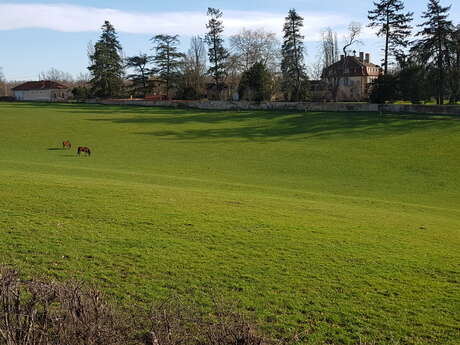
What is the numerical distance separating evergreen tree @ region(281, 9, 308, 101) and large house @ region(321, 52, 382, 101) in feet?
20.9

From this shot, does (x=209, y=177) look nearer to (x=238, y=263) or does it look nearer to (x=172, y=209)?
(x=172, y=209)

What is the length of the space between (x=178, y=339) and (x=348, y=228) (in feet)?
25.7

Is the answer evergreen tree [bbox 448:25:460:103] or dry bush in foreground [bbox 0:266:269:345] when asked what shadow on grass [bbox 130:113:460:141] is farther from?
dry bush in foreground [bbox 0:266:269:345]

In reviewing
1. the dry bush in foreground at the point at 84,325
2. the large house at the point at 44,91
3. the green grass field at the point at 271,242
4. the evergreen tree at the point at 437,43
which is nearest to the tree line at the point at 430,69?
the evergreen tree at the point at 437,43

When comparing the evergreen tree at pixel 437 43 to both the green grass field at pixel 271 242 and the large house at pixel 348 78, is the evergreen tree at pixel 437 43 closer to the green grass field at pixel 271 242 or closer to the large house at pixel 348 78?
the large house at pixel 348 78

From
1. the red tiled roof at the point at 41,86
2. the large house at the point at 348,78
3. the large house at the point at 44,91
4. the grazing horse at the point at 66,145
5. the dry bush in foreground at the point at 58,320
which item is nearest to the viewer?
the dry bush in foreground at the point at 58,320

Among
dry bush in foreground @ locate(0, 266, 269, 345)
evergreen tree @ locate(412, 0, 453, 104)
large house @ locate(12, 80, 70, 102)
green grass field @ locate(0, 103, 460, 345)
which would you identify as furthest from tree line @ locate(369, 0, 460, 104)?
large house @ locate(12, 80, 70, 102)

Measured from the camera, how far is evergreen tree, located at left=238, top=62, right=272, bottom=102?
67.4 meters

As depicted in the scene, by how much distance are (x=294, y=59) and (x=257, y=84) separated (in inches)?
344

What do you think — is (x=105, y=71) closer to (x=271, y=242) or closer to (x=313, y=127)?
(x=313, y=127)

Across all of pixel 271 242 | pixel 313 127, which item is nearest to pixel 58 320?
pixel 271 242

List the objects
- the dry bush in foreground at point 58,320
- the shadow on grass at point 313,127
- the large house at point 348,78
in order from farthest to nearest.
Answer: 1. the large house at point 348,78
2. the shadow on grass at point 313,127
3. the dry bush in foreground at point 58,320

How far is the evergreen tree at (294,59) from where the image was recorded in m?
70.4

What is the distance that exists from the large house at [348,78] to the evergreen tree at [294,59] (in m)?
6.36
